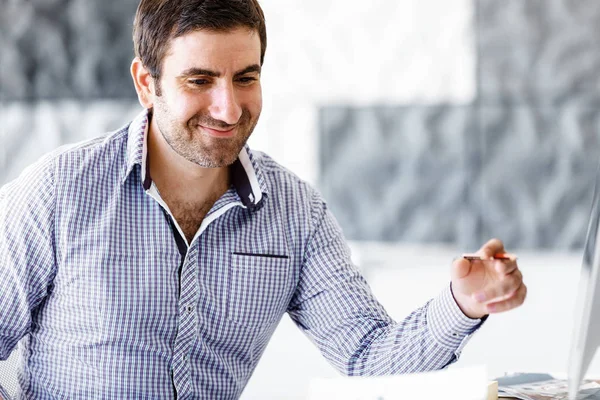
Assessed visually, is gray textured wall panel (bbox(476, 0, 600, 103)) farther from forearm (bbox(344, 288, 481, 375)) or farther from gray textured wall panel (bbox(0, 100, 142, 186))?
forearm (bbox(344, 288, 481, 375))

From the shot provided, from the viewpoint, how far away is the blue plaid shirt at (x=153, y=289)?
155 cm

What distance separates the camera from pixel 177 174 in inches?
66.8

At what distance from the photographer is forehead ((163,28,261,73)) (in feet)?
5.16

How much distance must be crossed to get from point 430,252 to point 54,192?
10.9 feet

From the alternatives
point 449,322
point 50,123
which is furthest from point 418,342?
point 50,123

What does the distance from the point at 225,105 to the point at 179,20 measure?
0.18 m

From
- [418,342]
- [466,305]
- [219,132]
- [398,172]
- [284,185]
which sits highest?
[219,132]

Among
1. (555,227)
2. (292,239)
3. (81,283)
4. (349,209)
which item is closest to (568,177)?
(555,227)

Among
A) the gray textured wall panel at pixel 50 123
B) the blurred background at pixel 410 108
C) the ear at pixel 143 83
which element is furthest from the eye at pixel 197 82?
the gray textured wall panel at pixel 50 123

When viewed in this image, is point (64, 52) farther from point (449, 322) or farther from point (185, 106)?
point (449, 322)

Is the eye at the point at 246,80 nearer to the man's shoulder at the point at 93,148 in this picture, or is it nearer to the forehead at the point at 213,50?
the forehead at the point at 213,50

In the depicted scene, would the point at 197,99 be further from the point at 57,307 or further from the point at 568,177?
the point at 568,177

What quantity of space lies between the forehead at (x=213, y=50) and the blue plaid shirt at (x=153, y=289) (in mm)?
172

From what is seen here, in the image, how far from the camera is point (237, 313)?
1656 mm
